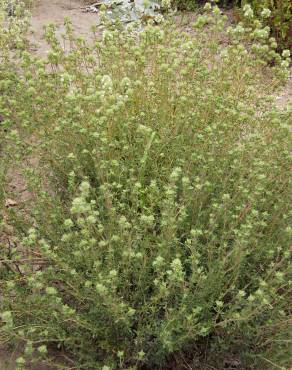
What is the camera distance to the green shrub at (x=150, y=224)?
2234mm

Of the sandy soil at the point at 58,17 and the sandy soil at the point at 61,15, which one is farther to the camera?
the sandy soil at the point at 61,15

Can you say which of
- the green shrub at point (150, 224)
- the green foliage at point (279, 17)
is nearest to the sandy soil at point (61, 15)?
the green foliage at point (279, 17)

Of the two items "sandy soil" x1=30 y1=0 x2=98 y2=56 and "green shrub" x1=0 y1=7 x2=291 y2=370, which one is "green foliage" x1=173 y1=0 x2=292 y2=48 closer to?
"sandy soil" x1=30 y1=0 x2=98 y2=56

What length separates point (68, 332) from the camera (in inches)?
97.2

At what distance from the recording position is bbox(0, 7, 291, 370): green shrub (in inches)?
88.0

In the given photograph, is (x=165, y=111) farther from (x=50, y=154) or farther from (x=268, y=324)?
(x=268, y=324)

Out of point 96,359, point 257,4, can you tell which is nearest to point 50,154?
point 96,359

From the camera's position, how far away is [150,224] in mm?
2215

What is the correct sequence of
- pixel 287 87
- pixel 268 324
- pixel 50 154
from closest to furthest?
1. pixel 268 324
2. pixel 50 154
3. pixel 287 87

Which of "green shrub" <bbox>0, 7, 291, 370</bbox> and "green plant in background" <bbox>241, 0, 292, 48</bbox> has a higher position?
"green plant in background" <bbox>241, 0, 292, 48</bbox>

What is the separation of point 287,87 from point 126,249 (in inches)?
178

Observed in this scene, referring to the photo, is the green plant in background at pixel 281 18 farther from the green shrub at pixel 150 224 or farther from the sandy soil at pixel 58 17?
the green shrub at pixel 150 224

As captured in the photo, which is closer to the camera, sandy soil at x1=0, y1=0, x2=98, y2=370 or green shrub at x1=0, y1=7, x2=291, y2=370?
green shrub at x1=0, y1=7, x2=291, y2=370

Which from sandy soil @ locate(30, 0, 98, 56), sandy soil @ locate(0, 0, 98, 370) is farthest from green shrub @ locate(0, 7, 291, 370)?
sandy soil @ locate(30, 0, 98, 56)
